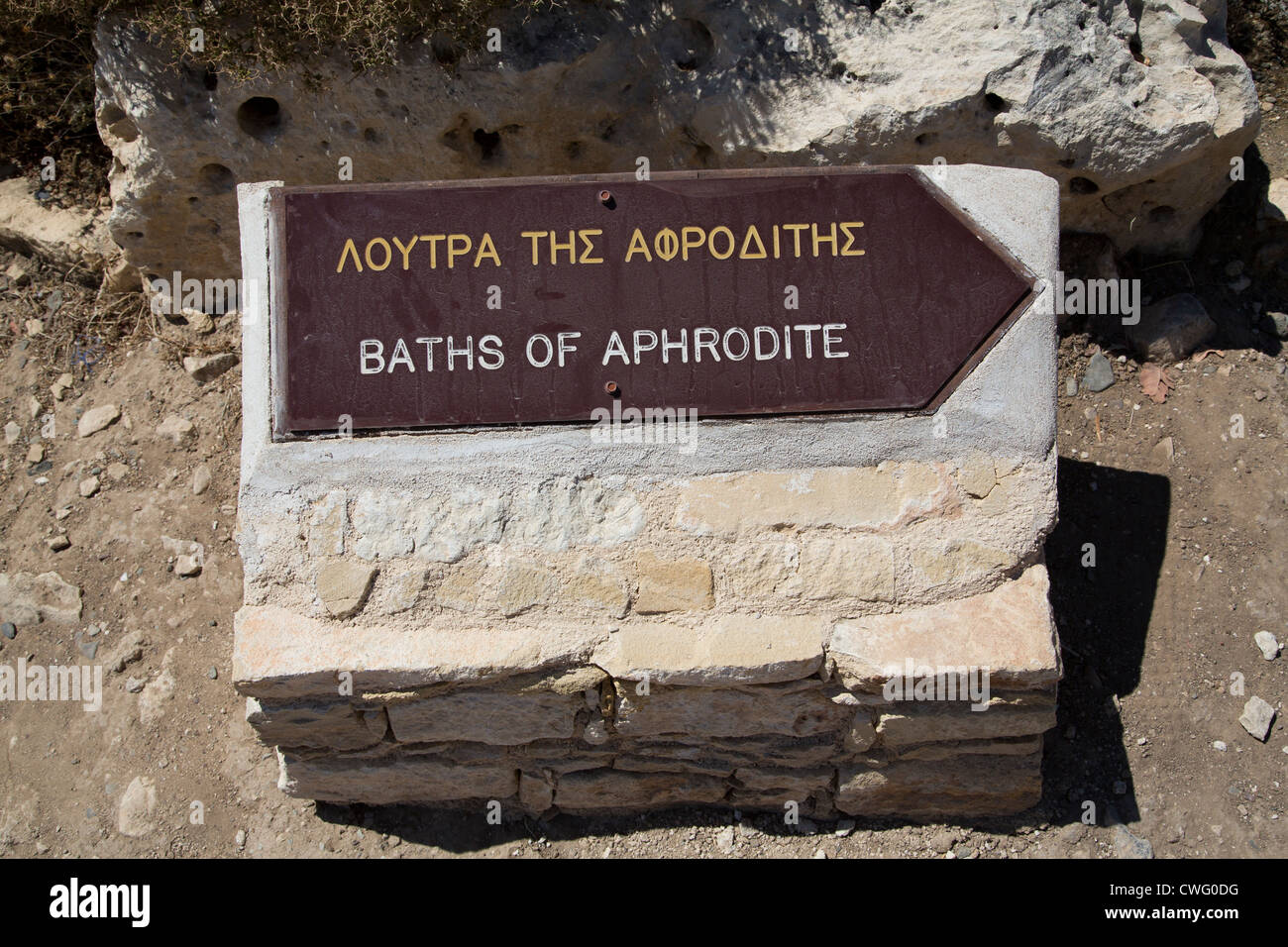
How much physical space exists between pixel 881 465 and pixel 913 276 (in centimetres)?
52

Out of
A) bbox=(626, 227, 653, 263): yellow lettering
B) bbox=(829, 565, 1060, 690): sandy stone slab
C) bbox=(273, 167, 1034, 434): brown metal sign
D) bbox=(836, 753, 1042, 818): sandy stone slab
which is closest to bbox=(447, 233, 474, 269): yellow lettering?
bbox=(273, 167, 1034, 434): brown metal sign

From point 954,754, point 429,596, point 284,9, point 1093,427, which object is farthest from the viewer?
point 1093,427

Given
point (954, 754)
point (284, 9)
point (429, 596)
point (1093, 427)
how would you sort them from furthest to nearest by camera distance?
point (1093, 427) → point (284, 9) → point (954, 754) → point (429, 596)

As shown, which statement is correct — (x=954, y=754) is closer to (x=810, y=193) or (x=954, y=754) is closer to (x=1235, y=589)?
(x=1235, y=589)

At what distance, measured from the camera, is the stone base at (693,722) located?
279 centimetres

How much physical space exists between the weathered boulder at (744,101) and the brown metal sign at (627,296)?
3.02 ft

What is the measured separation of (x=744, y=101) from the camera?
374cm

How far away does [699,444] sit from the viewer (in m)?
2.86

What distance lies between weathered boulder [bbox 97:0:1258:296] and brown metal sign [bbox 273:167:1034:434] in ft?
3.02

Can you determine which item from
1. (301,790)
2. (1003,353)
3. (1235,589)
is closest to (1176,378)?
(1235,589)

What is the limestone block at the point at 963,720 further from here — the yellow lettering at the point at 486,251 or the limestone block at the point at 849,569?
the yellow lettering at the point at 486,251
